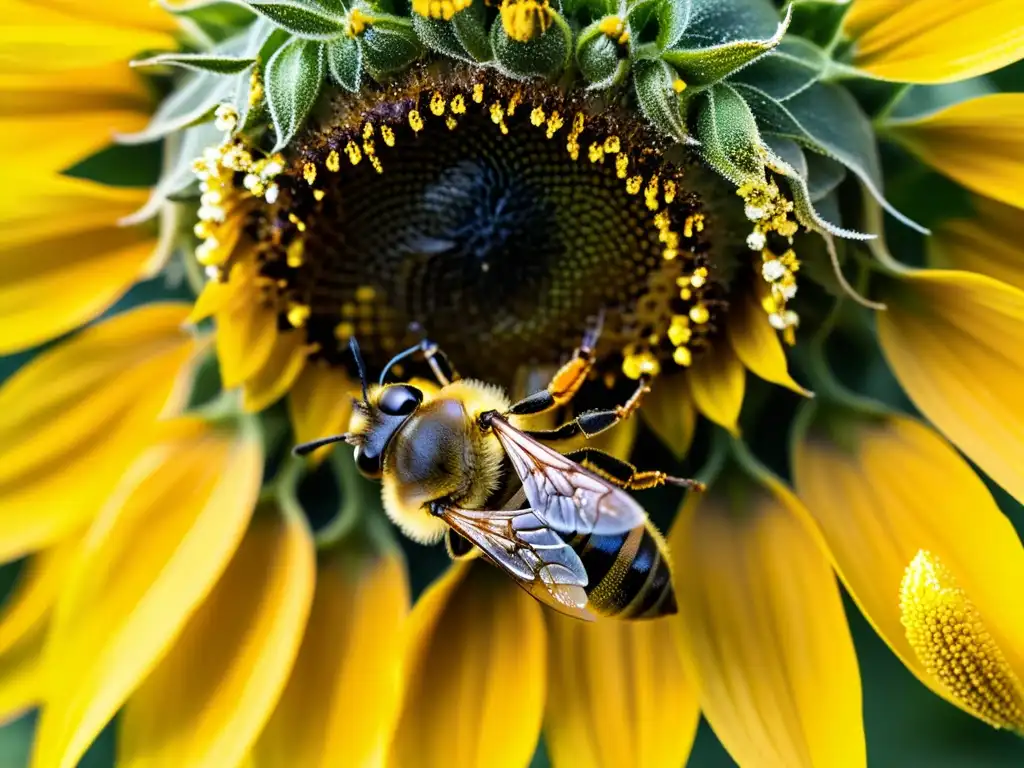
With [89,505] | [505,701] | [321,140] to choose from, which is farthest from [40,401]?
[505,701]

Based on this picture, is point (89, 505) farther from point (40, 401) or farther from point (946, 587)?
point (946, 587)

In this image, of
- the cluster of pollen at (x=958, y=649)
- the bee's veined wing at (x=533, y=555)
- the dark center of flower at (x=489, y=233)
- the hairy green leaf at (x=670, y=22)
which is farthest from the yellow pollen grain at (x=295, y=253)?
the cluster of pollen at (x=958, y=649)

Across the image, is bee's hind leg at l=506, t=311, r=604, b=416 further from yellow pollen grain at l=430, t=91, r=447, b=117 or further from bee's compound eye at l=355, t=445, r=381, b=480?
yellow pollen grain at l=430, t=91, r=447, b=117

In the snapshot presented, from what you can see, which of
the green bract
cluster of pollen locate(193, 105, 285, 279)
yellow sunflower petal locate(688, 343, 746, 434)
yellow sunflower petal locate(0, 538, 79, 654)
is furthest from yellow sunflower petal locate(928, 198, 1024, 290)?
yellow sunflower petal locate(0, 538, 79, 654)

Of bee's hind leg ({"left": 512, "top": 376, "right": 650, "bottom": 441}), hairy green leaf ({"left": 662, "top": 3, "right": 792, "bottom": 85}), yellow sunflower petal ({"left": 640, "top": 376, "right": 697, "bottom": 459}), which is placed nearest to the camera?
hairy green leaf ({"left": 662, "top": 3, "right": 792, "bottom": 85})

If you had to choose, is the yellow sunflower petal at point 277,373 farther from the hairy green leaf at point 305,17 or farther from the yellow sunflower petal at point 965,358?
the yellow sunflower petal at point 965,358
